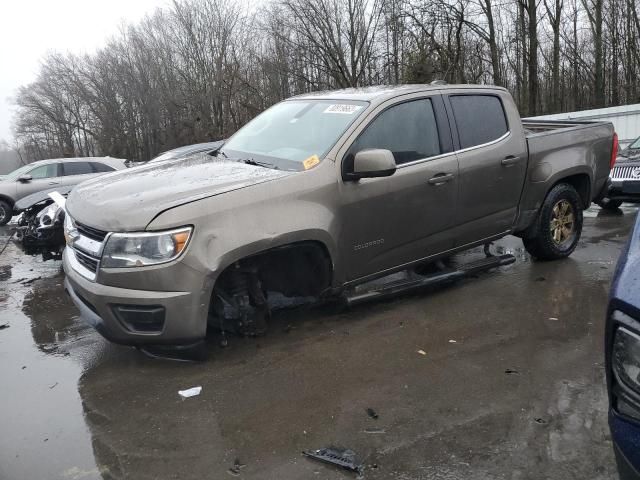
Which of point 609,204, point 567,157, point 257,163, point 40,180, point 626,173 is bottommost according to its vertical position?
point 609,204

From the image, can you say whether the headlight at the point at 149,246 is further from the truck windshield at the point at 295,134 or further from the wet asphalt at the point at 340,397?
the truck windshield at the point at 295,134

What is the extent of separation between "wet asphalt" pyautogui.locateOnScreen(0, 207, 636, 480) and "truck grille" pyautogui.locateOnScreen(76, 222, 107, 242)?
96 cm

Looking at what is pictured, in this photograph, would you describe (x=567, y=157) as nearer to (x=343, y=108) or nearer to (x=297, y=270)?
(x=343, y=108)

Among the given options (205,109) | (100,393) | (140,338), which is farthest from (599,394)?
(205,109)

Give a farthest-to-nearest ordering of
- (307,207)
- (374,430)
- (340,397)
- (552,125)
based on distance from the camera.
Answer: (552,125)
(307,207)
(340,397)
(374,430)

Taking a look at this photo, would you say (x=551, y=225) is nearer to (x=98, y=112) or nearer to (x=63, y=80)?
(x=98, y=112)

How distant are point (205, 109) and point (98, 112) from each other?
A: 18407 millimetres

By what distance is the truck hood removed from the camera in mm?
3266

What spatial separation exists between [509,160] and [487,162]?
0.32m

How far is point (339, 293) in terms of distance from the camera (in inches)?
161

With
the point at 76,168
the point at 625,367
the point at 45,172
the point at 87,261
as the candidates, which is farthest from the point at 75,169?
the point at 625,367

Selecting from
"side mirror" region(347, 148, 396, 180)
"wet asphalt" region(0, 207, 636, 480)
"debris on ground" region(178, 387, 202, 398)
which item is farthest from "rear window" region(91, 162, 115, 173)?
"debris on ground" region(178, 387, 202, 398)

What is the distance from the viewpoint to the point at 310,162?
3830 millimetres

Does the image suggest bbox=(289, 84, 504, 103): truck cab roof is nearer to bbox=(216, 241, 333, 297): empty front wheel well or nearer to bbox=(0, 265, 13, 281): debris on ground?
bbox=(216, 241, 333, 297): empty front wheel well
